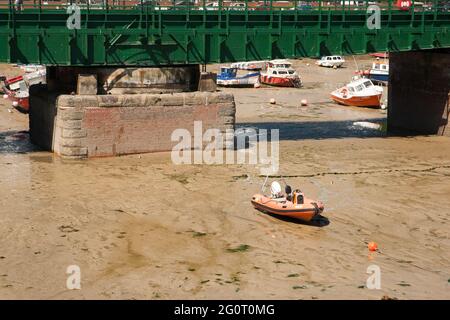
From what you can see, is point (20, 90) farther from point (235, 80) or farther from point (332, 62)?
point (332, 62)

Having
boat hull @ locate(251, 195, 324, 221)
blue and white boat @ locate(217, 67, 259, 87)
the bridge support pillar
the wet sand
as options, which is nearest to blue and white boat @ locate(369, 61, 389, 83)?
blue and white boat @ locate(217, 67, 259, 87)

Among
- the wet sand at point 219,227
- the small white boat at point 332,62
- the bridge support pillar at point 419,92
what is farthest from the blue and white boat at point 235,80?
the wet sand at point 219,227

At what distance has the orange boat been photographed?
25.5 meters

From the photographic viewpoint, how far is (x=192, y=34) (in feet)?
116

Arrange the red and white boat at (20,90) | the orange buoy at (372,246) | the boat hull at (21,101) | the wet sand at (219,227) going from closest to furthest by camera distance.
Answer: the wet sand at (219,227) < the orange buoy at (372,246) < the boat hull at (21,101) < the red and white boat at (20,90)

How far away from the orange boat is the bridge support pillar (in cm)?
1819

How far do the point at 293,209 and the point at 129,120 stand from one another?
10.6 metres

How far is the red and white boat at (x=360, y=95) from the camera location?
5309cm

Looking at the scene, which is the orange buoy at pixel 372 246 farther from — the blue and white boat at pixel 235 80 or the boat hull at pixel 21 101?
the blue and white boat at pixel 235 80

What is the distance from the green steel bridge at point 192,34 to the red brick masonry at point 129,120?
72.9 inches

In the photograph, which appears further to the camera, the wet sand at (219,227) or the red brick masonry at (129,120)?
the red brick masonry at (129,120)

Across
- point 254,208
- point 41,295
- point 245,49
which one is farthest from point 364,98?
point 41,295

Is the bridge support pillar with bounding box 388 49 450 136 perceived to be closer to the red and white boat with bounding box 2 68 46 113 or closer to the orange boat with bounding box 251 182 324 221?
the orange boat with bounding box 251 182 324 221
